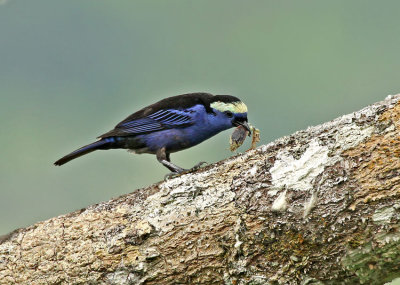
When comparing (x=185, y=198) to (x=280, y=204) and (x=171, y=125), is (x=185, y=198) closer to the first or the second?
(x=280, y=204)

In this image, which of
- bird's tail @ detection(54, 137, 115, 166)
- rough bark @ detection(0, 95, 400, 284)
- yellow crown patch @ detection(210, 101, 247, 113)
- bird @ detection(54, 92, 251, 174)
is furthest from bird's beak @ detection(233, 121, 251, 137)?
rough bark @ detection(0, 95, 400, 284)

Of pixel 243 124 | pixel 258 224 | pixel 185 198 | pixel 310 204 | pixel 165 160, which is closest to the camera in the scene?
pixel 310 204

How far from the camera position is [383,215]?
12.5 feet

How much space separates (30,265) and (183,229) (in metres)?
1.38

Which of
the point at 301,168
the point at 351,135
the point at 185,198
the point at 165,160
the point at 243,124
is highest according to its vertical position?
the point at 243,124

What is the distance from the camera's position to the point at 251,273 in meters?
4.14

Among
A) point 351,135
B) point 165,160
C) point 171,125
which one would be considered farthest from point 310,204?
point 171,125

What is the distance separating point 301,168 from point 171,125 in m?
2.50

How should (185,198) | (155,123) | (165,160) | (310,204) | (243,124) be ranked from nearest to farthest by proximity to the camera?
(310,204), (185,198), (165,160), (155,123), (243,124)

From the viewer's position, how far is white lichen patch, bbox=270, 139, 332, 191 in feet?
13.4

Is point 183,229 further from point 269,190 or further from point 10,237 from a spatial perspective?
point 10,237

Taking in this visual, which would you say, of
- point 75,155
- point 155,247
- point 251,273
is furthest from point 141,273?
point 75,155

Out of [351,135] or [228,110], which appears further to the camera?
[228,110]

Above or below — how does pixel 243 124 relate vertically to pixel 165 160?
above
